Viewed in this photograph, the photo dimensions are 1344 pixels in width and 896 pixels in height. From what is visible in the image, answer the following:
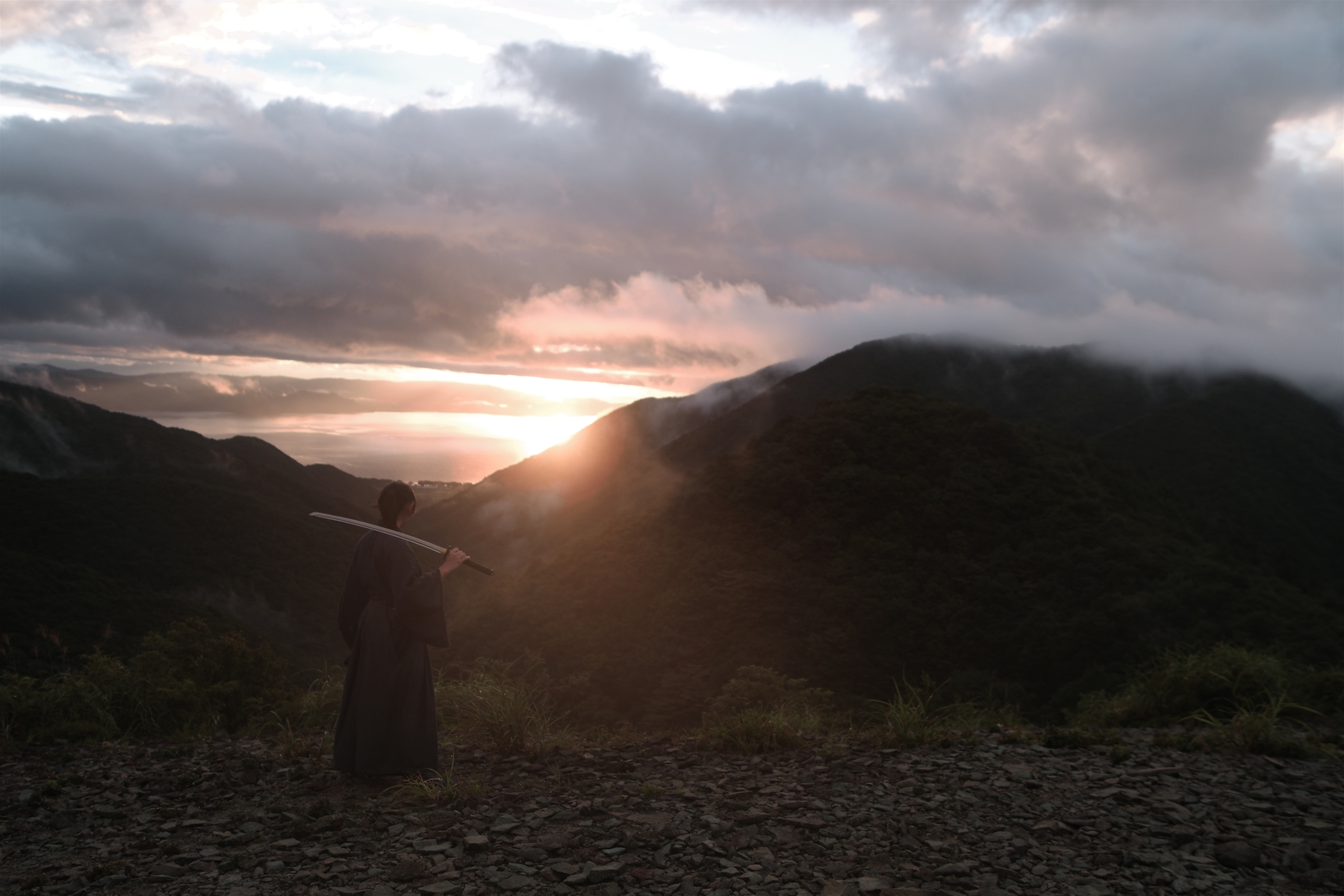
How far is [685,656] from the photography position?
25797 millimetres

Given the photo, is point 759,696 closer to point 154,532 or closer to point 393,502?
point 393,502

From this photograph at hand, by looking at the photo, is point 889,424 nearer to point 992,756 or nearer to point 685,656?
point 685,656

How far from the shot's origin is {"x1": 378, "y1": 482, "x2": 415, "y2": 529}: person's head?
655 centimetres

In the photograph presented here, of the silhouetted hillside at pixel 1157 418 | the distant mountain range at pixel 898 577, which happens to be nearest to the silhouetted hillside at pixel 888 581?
the distant mountain range at pixel 898 577

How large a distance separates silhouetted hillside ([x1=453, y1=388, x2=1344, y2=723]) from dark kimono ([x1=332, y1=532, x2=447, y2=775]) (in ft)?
55.0

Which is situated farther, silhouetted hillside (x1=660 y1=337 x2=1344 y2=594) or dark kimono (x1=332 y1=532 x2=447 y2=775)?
silhouetted hillside (x1=660 y1=337 x2=1344 y2=594)

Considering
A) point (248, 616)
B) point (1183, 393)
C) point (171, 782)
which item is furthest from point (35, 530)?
point (1183, 393)

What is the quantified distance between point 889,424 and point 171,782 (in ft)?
95.3

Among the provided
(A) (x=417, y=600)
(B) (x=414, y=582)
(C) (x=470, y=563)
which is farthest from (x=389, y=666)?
(C) (x=470, y=563)

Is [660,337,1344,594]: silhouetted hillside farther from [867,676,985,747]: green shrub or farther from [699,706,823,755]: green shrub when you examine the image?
[699,706,823,755]: green shrub

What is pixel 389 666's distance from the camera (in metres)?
6.48

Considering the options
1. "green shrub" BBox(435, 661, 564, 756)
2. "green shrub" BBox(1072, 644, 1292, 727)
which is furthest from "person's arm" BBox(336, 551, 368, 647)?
"green shrub" BBox(1072, 644, 1292, 727)

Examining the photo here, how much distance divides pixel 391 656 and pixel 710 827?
9.72 feet

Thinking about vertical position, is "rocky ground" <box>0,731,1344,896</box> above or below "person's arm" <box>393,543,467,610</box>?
below
